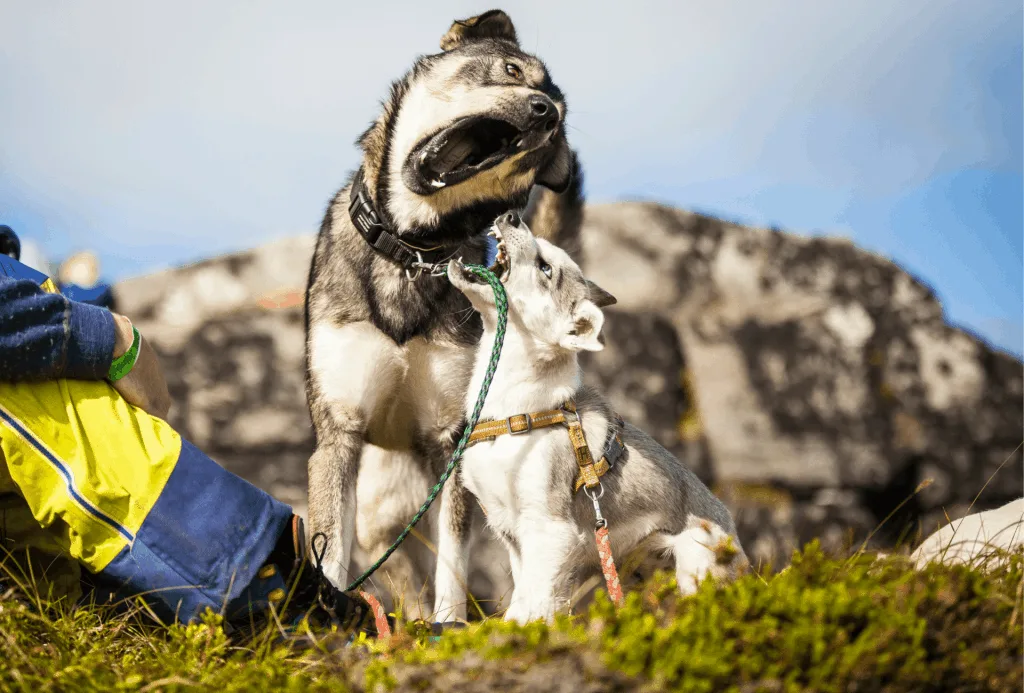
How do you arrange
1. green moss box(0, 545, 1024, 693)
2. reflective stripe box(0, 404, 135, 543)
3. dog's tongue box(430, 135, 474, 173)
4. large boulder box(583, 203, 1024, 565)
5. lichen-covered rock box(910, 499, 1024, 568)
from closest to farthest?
green moss box(0, 545, 1024, 693)
reflective stripe box(0, 404, 135, 543)
lichen-covered rock box(910, 499, 1024, 568)
dog's tongue box(430, 135, 474, 173)
large boulder box(583, 203, 1024, 565)

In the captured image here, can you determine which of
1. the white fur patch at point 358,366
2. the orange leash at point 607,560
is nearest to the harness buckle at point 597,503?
the orange leash at point 607,560

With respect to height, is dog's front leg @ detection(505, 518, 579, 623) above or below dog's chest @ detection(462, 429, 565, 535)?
below

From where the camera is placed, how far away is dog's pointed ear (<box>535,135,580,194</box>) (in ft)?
14.1

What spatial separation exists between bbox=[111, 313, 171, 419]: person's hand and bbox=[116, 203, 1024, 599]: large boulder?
416 cm

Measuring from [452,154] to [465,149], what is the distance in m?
0.10

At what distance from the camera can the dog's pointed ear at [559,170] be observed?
4.29m

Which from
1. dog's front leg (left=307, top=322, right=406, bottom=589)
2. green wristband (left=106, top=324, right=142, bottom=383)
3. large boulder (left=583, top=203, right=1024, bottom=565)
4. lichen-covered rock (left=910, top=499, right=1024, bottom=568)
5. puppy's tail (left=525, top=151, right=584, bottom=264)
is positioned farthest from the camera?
large boulder (left=583, top=203, right=1024, bottom=565)

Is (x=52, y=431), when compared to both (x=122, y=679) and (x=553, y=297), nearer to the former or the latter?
(x=122, y=679)

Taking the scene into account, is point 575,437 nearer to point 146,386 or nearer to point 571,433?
point 571,433

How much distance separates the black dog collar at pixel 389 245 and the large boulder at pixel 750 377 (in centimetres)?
365

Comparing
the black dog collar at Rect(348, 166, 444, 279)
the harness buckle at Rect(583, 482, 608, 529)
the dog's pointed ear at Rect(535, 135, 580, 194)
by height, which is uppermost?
the dog's pointed ear at Rect(535, 135, 580, 194)

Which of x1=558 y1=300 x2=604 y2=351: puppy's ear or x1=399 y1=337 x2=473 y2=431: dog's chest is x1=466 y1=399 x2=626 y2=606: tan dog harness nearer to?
x1=558 y1=300 x2=604 y2=351: puppy's ear

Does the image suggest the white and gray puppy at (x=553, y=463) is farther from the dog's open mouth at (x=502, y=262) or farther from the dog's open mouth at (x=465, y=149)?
the dog's open mouth at (x=465, y=149)

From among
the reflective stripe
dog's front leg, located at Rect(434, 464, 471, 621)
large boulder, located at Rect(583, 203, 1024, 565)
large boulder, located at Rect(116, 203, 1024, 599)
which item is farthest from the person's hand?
large boulder, located at Rect(583, 203, 1024, 565)
